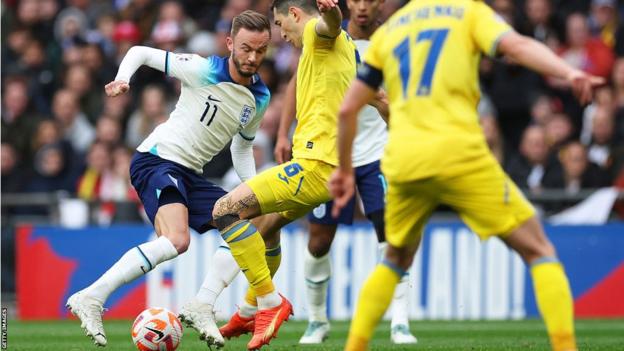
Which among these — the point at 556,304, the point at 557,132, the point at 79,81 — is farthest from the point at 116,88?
the point at 79,81

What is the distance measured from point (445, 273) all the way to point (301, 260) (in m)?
1.69

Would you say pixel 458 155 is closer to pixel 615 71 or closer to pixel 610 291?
pixel 610 291

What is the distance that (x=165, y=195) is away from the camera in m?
9.23

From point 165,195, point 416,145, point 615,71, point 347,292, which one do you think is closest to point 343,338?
point 165,195

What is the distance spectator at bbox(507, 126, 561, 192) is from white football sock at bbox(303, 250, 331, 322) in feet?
15.9

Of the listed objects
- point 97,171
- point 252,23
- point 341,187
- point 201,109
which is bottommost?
point 97,171

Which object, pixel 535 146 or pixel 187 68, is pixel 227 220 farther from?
pixel 535 146

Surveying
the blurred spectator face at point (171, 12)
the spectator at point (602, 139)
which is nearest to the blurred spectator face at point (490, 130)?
the spectator at point (602, 139)

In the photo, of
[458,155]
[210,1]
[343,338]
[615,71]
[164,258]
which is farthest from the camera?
[210,1]

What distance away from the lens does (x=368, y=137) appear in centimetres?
1070

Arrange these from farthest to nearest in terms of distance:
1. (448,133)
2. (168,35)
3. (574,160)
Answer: (168,35)
(574,160)
(448,133)

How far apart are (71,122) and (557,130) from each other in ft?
23.4

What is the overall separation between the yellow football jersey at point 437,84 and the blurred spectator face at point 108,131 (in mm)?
10776

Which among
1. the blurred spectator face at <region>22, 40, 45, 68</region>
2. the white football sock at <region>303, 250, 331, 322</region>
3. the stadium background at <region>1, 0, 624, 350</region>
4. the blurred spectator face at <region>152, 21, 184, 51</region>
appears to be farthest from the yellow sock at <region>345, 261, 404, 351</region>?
the blurred spectator face at <region>22, 40, 45, 68</region>
